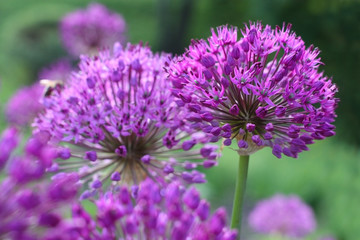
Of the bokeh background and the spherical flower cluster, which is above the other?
the bokeh background

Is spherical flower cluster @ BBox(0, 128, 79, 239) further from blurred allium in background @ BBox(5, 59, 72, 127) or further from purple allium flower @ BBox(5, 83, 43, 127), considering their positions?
blurred allium in background @ BBox(5, 59, 72, 127)

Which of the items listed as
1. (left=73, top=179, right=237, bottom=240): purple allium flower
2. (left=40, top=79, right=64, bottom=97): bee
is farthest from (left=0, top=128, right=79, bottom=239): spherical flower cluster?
(left=40, top=79, right=64, bottom=97): bee

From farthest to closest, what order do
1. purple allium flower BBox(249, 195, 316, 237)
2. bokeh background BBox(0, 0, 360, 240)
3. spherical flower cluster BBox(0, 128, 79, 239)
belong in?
bokeh background BBox(0, 0, 360, 240), purple allium flower BBox(249, 195, 316, 237), spherical flower cluster BBox(0, 128, 79, 239)

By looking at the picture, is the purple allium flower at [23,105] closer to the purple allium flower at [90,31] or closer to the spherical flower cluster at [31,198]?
the purple allium flower at [90,31]

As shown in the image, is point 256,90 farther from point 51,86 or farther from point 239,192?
point 51,86

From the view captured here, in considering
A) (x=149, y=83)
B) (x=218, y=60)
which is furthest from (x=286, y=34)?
(x=149, y=83)

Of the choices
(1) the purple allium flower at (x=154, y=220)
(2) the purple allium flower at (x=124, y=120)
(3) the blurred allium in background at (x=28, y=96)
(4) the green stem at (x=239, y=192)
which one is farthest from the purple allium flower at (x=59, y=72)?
(1) the purple allium flower at (x=154, y=220)

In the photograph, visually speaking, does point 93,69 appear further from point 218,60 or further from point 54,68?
point 54,68
